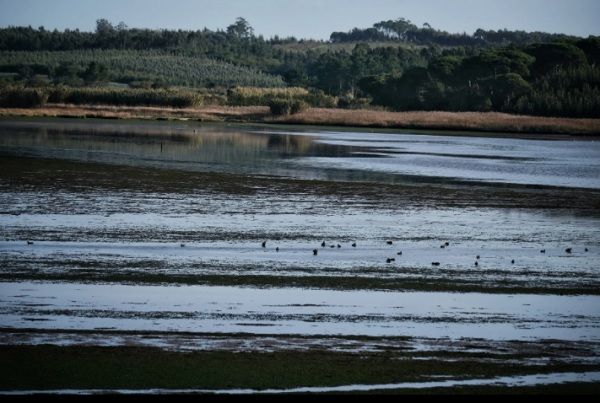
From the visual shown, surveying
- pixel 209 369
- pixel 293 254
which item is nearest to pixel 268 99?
pixel 293 254

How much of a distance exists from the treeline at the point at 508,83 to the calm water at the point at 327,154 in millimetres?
25297

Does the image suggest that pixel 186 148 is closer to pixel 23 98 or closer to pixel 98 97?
pixel 23 98

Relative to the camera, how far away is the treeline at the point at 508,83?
9106cm

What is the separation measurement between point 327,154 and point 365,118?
38190mm

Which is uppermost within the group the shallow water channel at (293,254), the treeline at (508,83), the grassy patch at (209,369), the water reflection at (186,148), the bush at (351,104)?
the treeline at (508,83)

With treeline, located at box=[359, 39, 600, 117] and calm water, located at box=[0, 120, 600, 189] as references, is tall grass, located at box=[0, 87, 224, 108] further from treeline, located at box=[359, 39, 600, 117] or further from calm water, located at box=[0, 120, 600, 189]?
calm water, located at box=[0, 120, 600, 189]

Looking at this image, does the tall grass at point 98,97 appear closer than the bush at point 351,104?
Yes

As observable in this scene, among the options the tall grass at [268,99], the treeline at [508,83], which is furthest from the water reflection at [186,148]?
the tall grass at [268,99]

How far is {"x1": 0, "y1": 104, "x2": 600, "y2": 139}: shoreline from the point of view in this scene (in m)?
77.5

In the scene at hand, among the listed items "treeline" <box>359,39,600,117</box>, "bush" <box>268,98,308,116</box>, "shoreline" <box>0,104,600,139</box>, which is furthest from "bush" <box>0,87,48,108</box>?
"treeline" <box>359,39,600,117</box>

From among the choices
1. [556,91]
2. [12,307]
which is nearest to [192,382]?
[12,307]

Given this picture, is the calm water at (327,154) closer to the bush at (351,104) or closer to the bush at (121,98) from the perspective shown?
the bush at (121,98)

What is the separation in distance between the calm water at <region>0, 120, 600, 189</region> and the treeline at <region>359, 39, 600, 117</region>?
2530 centimetres

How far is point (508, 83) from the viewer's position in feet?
327
